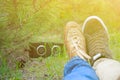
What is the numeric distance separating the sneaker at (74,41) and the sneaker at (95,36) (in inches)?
1.6

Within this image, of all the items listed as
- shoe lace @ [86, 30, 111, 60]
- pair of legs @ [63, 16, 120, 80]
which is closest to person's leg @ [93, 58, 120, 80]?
pair of legs @ [63, 16, 120, 80]

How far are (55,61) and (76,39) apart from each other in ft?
0.74

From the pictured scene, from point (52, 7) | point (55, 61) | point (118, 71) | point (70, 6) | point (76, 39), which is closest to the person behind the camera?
point (118, 71)

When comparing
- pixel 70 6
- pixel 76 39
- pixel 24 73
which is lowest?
pixel 24 73

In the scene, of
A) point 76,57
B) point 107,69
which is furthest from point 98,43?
point 107,69

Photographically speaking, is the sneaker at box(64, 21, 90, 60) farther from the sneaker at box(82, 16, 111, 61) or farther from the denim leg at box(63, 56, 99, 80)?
the denim leg at box(63, 56, 99, 80)

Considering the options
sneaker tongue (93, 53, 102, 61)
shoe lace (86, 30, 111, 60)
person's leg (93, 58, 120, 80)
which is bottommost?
person's leg (93, 58, 120, 80)

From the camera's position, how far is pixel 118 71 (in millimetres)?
1348

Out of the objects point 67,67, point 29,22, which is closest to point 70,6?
point 29,22

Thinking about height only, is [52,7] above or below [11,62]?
above

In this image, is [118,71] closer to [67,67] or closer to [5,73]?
[67,67]

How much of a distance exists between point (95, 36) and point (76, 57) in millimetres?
374

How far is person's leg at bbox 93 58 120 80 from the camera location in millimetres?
1336

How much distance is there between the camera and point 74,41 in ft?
6.01
